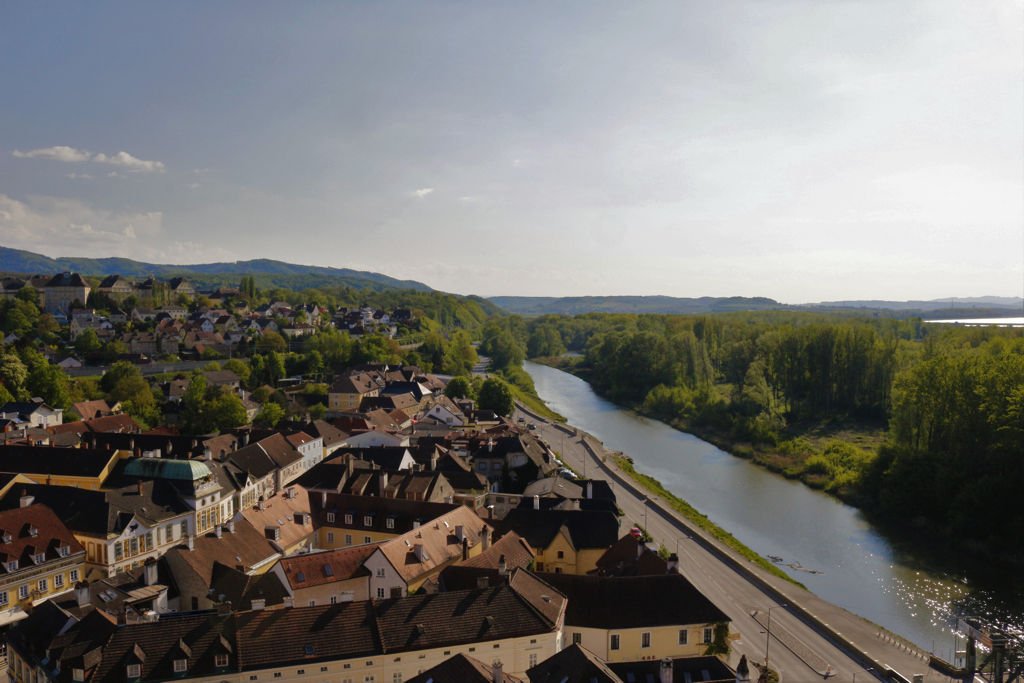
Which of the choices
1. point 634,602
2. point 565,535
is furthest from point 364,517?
point 634,602

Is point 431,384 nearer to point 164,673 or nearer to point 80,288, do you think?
point 80,288

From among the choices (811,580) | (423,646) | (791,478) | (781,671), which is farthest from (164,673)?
(791,478)

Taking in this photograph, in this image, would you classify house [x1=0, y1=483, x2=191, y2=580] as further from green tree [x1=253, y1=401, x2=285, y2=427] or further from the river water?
the river water

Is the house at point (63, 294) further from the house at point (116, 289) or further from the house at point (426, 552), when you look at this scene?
the house at point (426, 552)

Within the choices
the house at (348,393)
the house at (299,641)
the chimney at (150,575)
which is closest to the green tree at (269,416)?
the house at (348,393)

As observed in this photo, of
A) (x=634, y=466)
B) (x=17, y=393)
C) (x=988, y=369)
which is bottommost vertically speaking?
(x=634, y=466)

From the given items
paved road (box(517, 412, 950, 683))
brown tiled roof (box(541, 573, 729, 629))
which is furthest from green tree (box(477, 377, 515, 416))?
brown tiled roof (box(541, 573, 729, 629))

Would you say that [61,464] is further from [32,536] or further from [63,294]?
[63,294]
